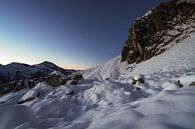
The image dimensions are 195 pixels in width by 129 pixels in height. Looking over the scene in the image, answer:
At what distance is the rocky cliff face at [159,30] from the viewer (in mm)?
47781

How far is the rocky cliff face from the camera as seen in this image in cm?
4778

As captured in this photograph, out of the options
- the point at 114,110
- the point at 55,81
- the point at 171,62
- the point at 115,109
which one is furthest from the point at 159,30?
the point at 114,110

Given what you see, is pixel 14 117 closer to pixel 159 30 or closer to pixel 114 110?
pixel 114 110

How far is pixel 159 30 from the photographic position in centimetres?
5641

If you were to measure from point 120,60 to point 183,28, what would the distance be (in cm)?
2341

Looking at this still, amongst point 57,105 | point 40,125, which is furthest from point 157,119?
point 57,105

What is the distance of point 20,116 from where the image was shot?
831 cm

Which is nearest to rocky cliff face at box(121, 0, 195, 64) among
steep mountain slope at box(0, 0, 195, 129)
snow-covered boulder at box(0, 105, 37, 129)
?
steep mountain slope at box(0, 0, 195, 129)

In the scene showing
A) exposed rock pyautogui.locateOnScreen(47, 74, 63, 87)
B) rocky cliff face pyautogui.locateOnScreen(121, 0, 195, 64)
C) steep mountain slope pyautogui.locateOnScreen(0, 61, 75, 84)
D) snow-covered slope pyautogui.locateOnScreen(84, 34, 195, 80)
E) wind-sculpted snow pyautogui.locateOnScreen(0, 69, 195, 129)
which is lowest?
wind-sculpted snow pyautogui.locateOnScreen(0, 69, 195, 129)

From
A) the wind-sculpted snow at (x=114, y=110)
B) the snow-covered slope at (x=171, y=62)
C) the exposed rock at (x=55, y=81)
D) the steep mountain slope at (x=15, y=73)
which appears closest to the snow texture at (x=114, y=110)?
the wind-sculpted snow at (x=114, y=110)

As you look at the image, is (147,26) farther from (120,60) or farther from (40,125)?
(40,125)

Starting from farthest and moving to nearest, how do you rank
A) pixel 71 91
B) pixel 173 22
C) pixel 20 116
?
pixel 173 22 < pixel 71 91 < pixel 20 116

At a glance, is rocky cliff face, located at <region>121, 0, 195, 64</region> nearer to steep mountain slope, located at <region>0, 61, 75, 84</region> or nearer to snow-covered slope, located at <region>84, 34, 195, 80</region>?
snow-covered slope, located at <region>84, 34, 195, 80</region>

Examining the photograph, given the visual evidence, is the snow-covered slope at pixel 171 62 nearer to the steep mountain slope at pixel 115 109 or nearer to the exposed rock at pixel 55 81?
the steep mountain slope at pixel 115 109
